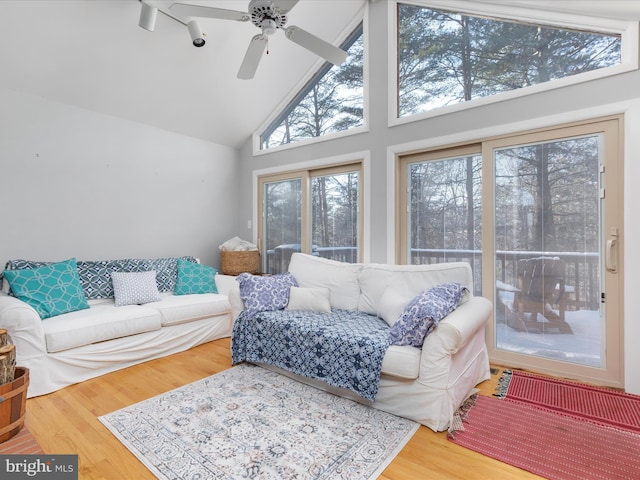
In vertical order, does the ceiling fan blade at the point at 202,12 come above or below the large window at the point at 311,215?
above

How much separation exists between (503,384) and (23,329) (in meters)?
3.42

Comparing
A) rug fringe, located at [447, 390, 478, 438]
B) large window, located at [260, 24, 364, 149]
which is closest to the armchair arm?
rug fringe, located at [447, 390, 478, 438]

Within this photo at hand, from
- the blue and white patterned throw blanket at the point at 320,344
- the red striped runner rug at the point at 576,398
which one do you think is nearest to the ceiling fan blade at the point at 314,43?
the blue and white patterned throw blanket at the point at 320,344

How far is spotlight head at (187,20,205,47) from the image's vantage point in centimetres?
283

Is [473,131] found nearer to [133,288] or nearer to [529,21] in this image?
[529,21]

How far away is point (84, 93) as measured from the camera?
10.6 ft

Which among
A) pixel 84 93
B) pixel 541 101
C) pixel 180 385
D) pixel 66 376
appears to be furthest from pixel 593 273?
pixel 84 93

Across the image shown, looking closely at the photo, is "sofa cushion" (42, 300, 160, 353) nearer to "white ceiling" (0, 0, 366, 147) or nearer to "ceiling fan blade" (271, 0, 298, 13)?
"white ceiling" (0, 0, 366, 147)

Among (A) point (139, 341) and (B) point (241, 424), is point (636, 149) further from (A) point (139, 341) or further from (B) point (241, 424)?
(A) point (139, 341)

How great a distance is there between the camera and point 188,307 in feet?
10.6

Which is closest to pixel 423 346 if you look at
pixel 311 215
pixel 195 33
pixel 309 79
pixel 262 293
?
pixel 262 293

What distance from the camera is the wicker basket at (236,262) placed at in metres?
4.35

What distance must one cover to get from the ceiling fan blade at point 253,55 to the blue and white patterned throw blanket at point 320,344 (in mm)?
1931

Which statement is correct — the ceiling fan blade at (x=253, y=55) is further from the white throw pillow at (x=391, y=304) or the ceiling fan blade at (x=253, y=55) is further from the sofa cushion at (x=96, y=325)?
the sofa cushion at (x=96, y=325)
